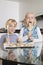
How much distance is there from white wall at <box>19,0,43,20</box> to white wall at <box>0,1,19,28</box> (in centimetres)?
14

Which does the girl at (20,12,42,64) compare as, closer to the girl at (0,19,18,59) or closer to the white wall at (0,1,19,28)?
the girl at (0,19,18,59)

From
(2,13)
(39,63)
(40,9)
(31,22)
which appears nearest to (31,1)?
(40,9)

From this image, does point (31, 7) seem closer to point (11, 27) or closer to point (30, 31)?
point (30, 31)

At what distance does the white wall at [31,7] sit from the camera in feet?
12.9

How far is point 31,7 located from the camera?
14.2 feet

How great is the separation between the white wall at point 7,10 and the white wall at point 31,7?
0.14 m

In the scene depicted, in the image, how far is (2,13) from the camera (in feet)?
15.2

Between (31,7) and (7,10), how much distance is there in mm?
737

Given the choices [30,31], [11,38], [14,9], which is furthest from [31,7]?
[11,38]

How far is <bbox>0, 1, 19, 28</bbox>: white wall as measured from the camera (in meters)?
4.61

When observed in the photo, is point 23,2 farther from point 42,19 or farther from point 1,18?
point 42,19

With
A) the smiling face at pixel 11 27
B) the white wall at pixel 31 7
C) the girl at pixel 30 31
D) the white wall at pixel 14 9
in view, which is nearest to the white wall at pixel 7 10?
the white wall at pixel 14 9

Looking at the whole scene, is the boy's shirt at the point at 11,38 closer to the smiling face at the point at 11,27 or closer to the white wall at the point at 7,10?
the smiling face at the point at 11,27

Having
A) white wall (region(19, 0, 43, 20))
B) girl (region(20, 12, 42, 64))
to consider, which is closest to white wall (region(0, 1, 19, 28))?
white wall (region(19, 0, 43, 20))
